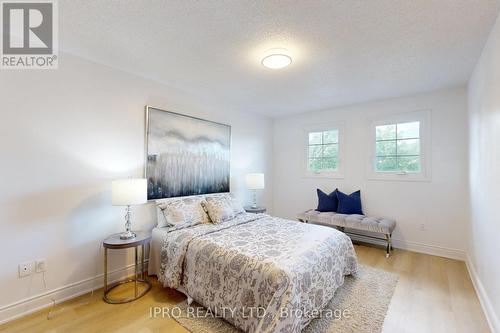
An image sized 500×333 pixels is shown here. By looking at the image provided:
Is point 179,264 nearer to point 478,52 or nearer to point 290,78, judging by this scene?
point 290,78

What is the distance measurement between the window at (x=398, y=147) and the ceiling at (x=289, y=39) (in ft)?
2.30

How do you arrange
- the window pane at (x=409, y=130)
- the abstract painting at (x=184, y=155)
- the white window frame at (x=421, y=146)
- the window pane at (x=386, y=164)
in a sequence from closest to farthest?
the abstract painting at (x=184, y=155) < the white window frame at (x=421, y=146) < the window pane at (x=409, y=130) < the window pane at (x=386, y=164)

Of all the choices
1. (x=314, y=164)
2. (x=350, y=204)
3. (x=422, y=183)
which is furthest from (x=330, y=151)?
(x=422, y=183)

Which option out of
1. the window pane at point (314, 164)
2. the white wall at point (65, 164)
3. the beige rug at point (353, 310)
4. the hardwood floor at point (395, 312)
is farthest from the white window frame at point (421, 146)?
the white wall at point (65, 164)

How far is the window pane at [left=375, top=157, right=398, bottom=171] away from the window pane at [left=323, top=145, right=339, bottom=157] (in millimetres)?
708

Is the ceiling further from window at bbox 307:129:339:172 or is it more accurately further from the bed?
the bed

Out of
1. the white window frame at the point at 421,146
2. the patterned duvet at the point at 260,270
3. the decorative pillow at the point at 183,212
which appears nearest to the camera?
the patterned duvet at the point at 260,270

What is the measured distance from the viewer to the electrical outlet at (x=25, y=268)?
1.99m

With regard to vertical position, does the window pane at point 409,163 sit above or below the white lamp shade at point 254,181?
above

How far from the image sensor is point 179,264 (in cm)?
221

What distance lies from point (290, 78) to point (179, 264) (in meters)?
2.53

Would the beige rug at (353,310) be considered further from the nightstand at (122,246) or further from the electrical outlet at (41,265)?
the electrical outlet at (41,265)

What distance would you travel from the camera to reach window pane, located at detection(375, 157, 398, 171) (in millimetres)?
3648

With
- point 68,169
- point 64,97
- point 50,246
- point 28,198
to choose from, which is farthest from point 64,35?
point 50,246
